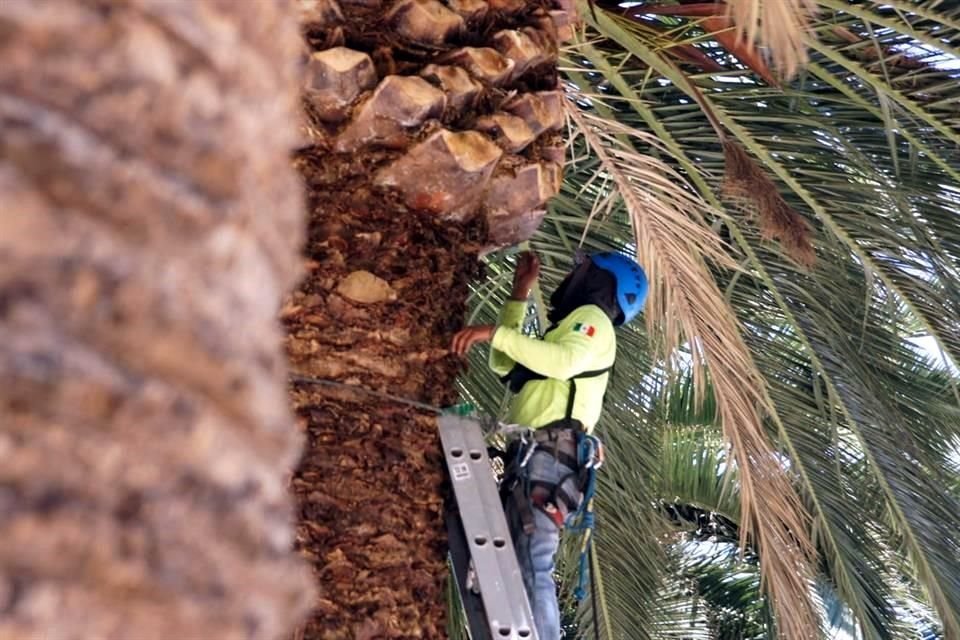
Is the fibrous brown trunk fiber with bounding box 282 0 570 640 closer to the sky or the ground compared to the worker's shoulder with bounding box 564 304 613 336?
closer to the sky

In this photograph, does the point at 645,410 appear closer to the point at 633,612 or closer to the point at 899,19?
the point at 633,612

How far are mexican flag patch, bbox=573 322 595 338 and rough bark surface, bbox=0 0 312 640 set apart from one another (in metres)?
4.08

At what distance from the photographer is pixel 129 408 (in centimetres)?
85

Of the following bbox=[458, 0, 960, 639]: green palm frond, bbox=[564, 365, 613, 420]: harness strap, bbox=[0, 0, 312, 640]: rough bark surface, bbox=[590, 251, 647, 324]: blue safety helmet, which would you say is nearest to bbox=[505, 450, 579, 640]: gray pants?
bbox=[564, 365, 613, 420]: harness strap

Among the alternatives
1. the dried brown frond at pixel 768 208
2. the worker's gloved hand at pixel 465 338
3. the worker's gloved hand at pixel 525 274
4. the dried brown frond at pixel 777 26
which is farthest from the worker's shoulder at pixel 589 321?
the dried brown frond at pixel 777 26

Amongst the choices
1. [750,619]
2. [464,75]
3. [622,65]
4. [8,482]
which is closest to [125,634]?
[8,482]

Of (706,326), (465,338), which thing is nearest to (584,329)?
(706,326)

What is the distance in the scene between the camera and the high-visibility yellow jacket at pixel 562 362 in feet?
15.9

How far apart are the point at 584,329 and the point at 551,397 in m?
0.28

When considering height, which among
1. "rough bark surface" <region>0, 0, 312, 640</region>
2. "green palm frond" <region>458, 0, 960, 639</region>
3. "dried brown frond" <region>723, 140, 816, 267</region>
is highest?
"rough bark surface" <region>0, 0, 312, 640</region>

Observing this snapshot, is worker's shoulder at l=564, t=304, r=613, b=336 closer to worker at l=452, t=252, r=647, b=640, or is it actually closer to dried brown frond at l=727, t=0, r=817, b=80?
worker at l=452, t=252, r=647, b=640

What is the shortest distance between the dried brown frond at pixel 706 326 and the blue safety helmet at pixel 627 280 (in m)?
0.08

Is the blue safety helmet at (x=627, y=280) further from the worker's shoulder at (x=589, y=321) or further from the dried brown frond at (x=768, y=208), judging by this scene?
the dried brown frond at (x=768, y=208)

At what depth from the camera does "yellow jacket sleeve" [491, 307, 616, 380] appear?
15.7 ft
